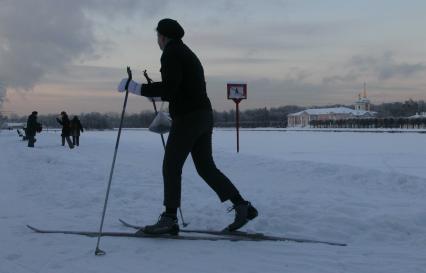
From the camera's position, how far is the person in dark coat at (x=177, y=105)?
16.0ft

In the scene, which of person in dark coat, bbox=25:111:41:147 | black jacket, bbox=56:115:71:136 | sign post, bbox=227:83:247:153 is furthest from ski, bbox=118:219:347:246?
person in dark coat, bbox=25:111:41:147

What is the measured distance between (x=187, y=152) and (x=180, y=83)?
65 cm

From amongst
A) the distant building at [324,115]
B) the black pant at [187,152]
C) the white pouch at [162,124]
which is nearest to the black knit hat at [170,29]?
the black pant at [187,152]

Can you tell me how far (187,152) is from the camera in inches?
198

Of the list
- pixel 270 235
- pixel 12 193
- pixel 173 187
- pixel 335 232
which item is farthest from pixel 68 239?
pixel 12 193

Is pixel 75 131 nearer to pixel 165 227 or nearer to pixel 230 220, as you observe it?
pixel 230 220

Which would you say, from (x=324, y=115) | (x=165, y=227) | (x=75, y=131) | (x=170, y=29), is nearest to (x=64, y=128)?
(x=75, y=131)

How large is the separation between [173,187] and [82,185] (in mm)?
4994

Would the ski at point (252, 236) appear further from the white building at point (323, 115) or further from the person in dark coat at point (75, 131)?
the white building at point (323, 115)

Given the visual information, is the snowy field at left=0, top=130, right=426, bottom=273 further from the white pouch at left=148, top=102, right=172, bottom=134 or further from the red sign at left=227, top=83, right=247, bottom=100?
the red sign at left=227, top=83, right=247, bottom=100

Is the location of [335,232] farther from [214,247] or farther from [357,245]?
[214,247]

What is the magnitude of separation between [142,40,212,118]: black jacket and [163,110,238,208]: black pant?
0.33ft

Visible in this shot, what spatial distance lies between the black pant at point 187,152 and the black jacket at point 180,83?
0.10m

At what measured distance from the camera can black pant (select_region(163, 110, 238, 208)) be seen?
498cm
